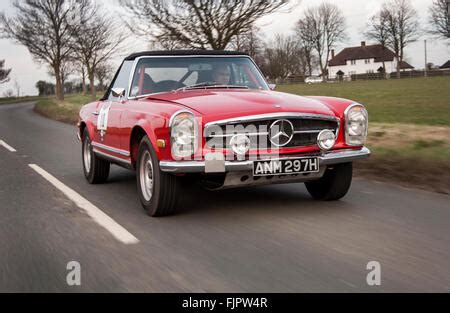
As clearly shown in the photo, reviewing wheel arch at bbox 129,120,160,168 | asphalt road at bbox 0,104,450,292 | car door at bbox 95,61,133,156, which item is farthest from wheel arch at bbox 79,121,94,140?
wheel arch at bbox 129,120,160,168

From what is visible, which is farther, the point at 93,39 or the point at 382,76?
the point at 382,76

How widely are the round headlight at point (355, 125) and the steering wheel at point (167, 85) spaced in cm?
178

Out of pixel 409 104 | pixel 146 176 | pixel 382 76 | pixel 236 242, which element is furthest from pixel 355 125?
pixel 382 76

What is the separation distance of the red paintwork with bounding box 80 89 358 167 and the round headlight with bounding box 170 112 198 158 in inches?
2.1

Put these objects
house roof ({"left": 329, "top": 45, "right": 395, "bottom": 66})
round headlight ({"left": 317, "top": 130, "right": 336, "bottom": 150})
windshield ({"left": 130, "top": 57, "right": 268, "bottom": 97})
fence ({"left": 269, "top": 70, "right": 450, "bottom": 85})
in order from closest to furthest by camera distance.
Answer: round headlight ({"left": 317, "top": 130, "right": 336, "bottom": 150}) < windshield ({"left": 130, "top": 57, "right": 268, "bottom": 97}) < fence ({"left": 269, "top": 70, "right": 450, "bottom": 85}) < house roof ({"left": 329, "top": 45, "right": 395, "bottom": 66})

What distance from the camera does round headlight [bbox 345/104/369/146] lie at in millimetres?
5066

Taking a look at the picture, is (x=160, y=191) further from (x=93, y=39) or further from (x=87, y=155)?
(x=93, y=39)

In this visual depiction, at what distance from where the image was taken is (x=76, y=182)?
715 cm

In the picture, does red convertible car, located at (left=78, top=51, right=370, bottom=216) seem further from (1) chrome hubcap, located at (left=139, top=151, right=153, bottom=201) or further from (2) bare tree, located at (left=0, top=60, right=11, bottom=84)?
(2) bare tree, located at (left=0, top=60, right=11, bottom=84)

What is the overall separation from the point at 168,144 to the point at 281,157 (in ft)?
3.16

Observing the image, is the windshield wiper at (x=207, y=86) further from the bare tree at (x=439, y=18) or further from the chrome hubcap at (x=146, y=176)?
Answer: the bare tree at (x=439, y=18)

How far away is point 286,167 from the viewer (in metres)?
4.62

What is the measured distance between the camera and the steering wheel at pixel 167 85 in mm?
5801

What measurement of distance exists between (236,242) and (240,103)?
1.36m
